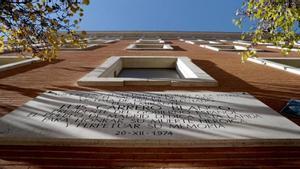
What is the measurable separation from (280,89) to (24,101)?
236 inches

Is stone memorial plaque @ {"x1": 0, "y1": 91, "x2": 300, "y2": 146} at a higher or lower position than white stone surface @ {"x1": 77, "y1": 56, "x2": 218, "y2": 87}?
lower

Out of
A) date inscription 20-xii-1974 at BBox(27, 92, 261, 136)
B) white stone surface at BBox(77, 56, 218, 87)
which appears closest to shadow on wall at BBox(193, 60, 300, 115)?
white stone surface at BBox(77, 56, 218, 87)

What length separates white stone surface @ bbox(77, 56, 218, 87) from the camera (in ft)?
26.1

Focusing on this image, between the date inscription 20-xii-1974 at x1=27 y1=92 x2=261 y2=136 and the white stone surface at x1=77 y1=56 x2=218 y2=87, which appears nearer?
the date inscription 20-xii-1974 at x1=27 y1=92 x2=261 y2=136

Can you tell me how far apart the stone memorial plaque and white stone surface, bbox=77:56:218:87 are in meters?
1.17

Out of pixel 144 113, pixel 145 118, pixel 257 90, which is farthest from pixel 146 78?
pixel 145 118

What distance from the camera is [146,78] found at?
10.3 meters

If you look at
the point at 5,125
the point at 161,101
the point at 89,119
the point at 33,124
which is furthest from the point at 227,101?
the point at 5,125

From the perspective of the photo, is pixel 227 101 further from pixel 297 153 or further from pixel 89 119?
pixel 89 119

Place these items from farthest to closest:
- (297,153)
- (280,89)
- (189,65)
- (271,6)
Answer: (189,65)
(280,89)
(271,6)
(297,153)

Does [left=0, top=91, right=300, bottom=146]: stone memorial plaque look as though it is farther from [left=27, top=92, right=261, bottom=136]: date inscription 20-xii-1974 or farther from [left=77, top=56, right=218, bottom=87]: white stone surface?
[left=77, top=56, right=218, bottom=87]: white stone surface

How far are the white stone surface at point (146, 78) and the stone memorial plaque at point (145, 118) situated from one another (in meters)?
1.17

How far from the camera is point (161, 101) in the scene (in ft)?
20.9

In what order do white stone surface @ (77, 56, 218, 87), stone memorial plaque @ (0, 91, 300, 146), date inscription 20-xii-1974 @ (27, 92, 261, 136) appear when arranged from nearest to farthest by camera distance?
stone memorial plaque @ (0, 91, 300, 146) < date inscription 20-xii-1974 @ (27, 92, 261, 136) < white stone surface @ (77, 56, 218, 87)
